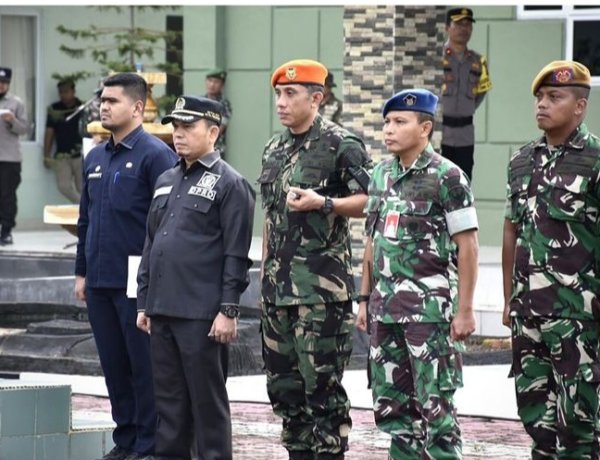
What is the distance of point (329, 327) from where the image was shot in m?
9.24

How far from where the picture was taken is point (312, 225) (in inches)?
364

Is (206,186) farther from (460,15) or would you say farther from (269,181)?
(460,15)

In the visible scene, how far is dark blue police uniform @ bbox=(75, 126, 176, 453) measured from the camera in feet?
31.8

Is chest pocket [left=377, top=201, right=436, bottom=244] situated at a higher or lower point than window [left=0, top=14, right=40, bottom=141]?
lower

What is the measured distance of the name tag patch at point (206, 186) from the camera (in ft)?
29.8

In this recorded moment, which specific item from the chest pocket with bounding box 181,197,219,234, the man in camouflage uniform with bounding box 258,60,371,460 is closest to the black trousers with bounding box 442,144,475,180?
the man in camouflage uniform with bounding box 258,60,371,460

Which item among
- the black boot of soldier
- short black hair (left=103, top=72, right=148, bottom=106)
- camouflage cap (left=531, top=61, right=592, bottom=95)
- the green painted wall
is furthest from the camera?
the green painted wall

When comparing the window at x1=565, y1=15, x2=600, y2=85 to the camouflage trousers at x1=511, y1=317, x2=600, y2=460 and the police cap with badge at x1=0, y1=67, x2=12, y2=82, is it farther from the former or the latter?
the camouflage trousers at x1=511, y1=317, x2=600, y2=460

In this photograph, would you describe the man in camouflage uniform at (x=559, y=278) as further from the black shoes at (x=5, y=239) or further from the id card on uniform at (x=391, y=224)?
the black shoes at (x=5, y=239)

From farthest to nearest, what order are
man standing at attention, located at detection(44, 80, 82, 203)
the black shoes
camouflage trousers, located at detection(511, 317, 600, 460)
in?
man standing at attention, located at detection(44, 80, 82, 203) < the black shoes < camouflage trousers, located at detection(511, 317, 600, 460)

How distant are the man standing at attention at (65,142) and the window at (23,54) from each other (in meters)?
0.41

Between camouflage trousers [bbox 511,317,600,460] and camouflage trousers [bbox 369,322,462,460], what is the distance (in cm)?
33

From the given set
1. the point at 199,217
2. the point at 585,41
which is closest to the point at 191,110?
the point at 199,217

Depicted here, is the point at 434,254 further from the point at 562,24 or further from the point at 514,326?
the point at 562,24
